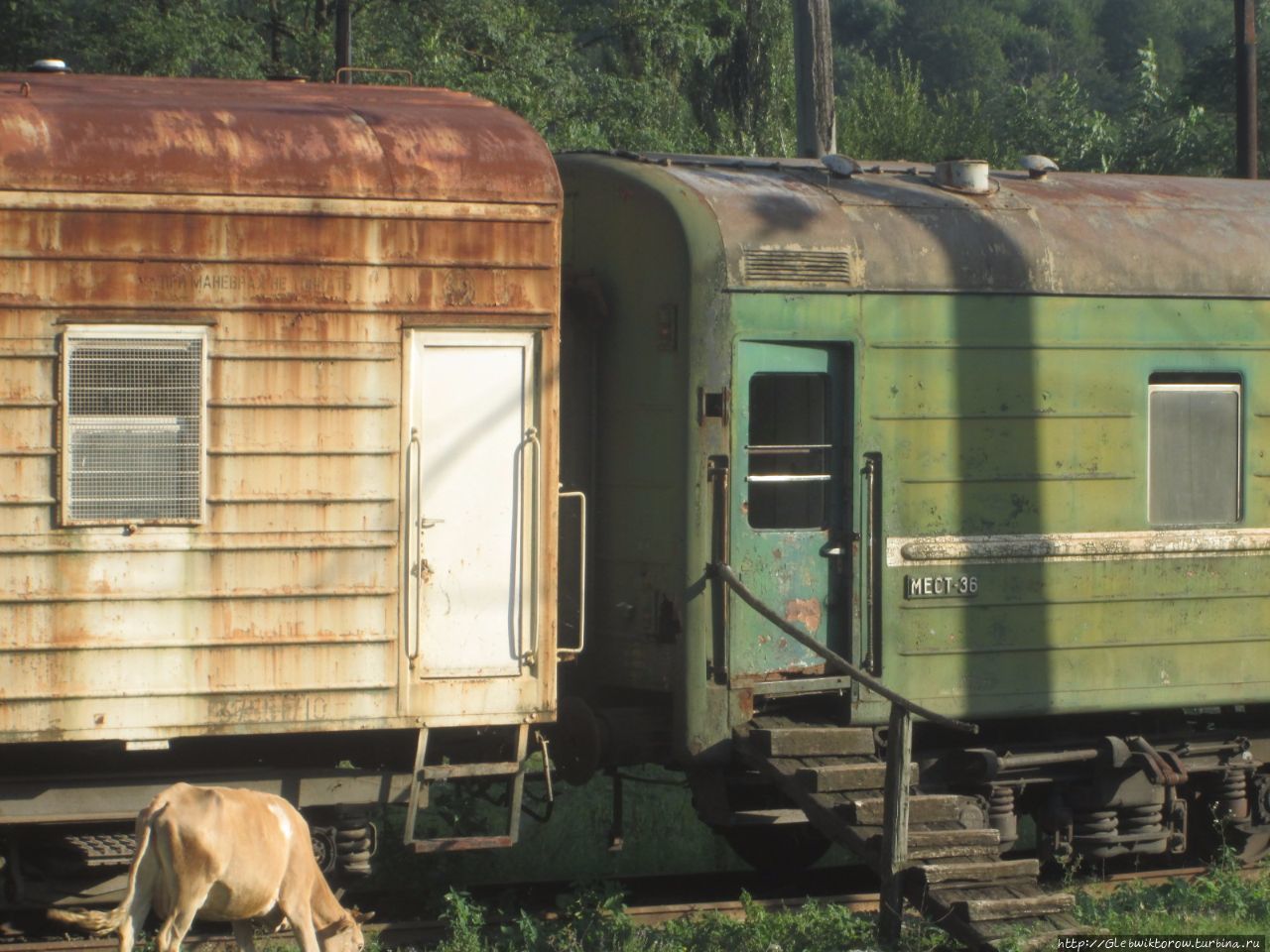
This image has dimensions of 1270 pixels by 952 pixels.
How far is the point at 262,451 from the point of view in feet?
25.3

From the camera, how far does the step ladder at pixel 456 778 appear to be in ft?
26.0

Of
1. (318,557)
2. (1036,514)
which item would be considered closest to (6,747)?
(318,557)

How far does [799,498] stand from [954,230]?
1.59m

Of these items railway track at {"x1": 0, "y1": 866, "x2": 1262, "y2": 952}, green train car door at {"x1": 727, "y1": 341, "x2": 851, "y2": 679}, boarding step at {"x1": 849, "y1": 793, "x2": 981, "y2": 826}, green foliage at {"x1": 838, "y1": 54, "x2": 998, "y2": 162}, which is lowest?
railway track at {"x1": 0, "y1": 866, "x2": 1262, "y2": 952}

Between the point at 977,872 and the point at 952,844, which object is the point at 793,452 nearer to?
the point at 952,844

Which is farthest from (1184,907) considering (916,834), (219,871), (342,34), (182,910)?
(342,34)

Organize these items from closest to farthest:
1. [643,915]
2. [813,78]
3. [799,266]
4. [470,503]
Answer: [470,503]
[643,915]
[799,266]
[813,78]

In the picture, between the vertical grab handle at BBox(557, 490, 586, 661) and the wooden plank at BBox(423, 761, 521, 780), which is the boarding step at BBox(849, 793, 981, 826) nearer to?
the vertical grab handle at BBox(557, 490, 586, 661)

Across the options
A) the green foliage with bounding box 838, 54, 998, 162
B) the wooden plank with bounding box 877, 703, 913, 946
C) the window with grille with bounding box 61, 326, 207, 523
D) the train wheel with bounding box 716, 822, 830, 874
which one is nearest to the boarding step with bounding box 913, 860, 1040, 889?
the wooden plank with bounding box 877, 703, 913, 946

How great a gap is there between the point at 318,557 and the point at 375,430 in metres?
0.59

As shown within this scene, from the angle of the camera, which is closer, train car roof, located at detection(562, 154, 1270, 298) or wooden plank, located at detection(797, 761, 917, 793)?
wooden plank, located at detection(797, 761, 917, 793)

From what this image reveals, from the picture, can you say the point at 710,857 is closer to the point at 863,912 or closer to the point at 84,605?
the point at 863,912

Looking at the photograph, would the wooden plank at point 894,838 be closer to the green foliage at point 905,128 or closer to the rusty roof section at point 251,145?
the rusty roof section at point 251,145

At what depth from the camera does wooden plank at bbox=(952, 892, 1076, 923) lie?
7746 mm
